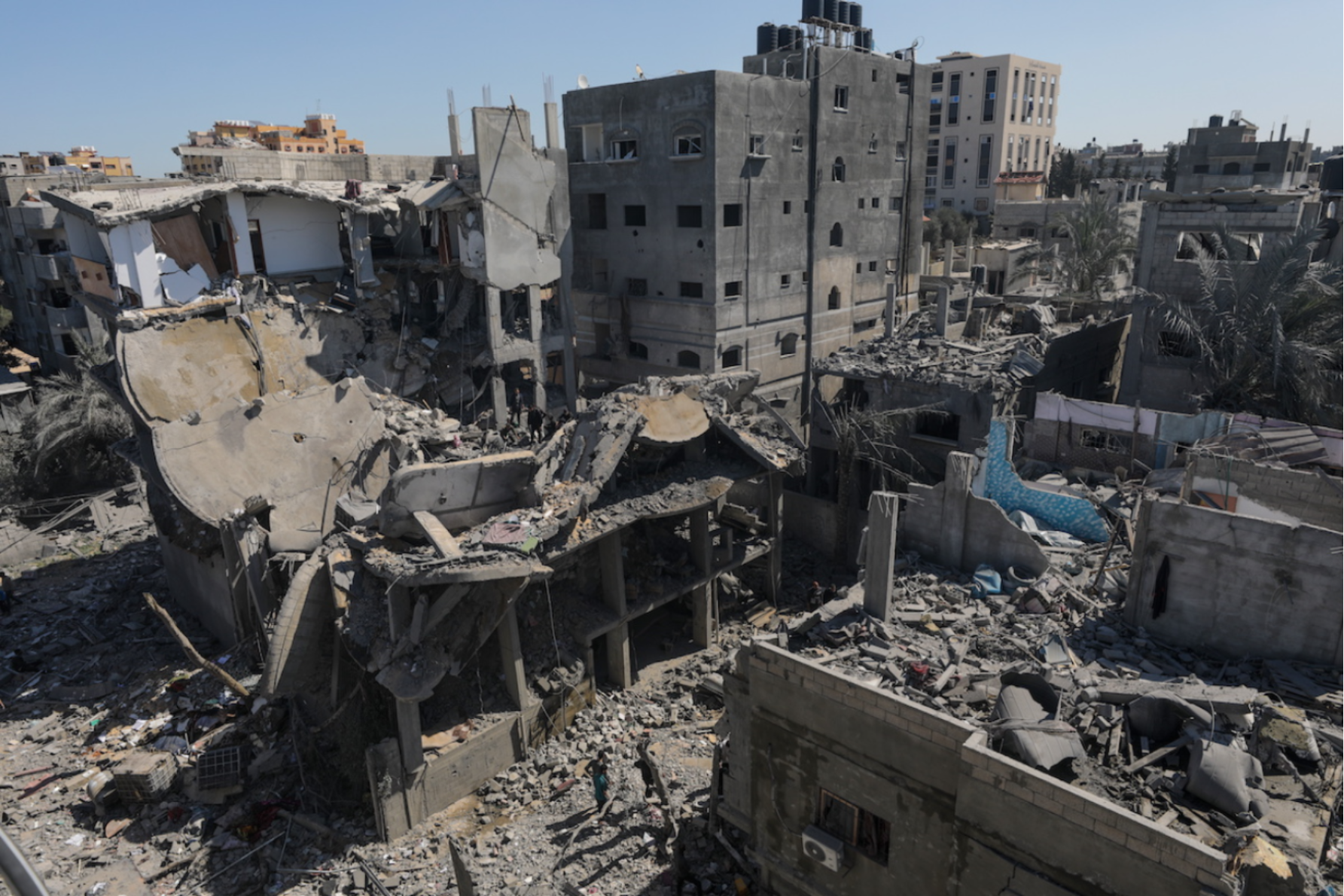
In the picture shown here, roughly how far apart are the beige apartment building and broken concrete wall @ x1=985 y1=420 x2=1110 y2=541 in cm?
5323

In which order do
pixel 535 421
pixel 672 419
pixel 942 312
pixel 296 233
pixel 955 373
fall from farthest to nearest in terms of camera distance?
pixel 942 312 < pixel 535 421 < pixel 296 233 < pixel 955 373 < pixel 672 419

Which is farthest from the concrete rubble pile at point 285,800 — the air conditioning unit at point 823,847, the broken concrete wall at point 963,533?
the broken concrete wall at point 963,533

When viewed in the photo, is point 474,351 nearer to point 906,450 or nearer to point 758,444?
point 758,444

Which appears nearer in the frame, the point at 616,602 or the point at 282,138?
the point at 616,602

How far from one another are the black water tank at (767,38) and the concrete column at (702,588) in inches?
874

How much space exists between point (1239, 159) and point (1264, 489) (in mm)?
Answer: 37288

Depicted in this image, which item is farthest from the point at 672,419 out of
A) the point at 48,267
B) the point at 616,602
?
the point at 48,267

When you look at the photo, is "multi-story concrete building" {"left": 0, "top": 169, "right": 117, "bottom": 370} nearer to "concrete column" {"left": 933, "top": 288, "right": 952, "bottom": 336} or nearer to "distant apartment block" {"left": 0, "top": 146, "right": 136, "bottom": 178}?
"distant apartment block" {"left": 0, "top": 146, "right": 136, "bottom": 178}

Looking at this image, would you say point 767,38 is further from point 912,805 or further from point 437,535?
point 912,805

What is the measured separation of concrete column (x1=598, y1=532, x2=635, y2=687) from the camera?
18.0 m

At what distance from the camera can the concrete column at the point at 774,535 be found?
70.6 ft

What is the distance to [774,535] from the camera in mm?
21750

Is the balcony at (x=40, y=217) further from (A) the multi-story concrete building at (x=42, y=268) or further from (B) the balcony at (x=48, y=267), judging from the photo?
(B) the balcony at (x=48, y=267)

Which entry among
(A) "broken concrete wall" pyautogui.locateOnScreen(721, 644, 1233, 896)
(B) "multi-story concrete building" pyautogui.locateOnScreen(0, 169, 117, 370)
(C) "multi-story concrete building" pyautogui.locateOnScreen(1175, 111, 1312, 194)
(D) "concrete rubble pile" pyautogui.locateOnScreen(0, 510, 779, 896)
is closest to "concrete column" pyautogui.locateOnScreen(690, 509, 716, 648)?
(D) "concrete rubble pile" pyautogui.locateOnScreen(0, 510, 779, 896)
